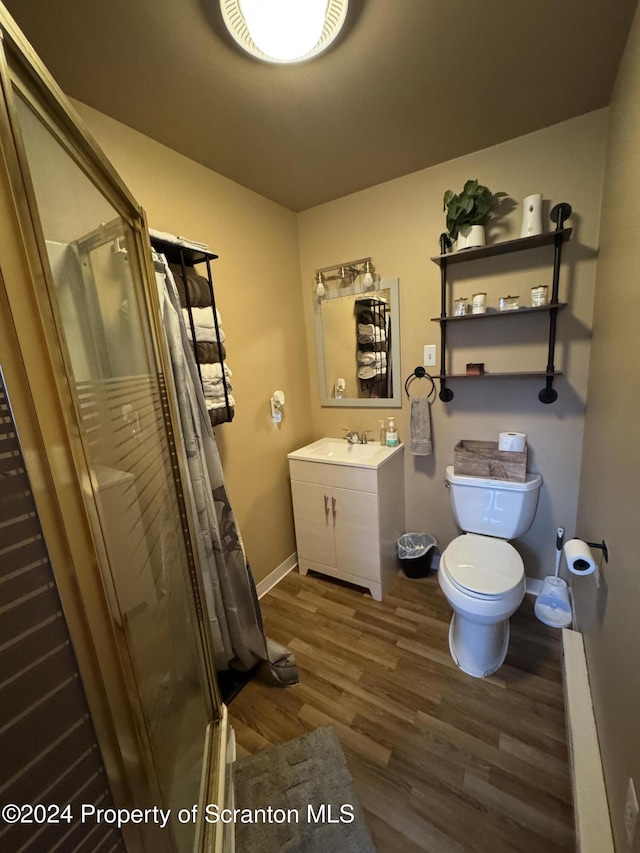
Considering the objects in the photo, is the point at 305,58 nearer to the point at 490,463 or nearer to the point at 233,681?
the point at 490,463

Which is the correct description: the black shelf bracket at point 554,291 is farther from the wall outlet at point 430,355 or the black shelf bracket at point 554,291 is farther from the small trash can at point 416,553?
the small trash can at point 416,553

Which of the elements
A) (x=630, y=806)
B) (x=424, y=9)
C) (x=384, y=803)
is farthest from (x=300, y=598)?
(x=424, y=9)

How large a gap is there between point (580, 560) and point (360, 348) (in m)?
1.61

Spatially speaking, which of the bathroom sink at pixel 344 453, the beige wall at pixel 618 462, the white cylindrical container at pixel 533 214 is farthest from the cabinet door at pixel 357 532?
the white cylindrical container at pixel 533 214

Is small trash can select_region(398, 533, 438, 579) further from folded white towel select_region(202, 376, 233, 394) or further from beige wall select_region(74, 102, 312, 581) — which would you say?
folded white towel select_region(202, 376, 233, 394)

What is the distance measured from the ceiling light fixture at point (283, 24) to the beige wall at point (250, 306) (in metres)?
0.66

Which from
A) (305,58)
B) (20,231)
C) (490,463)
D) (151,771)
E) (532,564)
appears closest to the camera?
(20,231)

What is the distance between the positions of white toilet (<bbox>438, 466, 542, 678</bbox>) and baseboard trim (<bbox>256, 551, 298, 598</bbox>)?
3.65ft

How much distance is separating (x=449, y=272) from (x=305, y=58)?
3.84ft

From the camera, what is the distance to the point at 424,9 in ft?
3.22

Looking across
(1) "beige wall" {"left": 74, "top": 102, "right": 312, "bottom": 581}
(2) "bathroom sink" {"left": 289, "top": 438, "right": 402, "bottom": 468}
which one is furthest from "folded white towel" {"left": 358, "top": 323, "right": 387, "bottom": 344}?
(2) "bathroom sink" {"left": 289, "top": 438, "right": 402, "bottom": 468}

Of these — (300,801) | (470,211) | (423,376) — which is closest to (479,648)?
(300,801)

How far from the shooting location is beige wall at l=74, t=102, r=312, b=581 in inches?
57.9

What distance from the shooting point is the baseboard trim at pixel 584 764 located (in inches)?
35.2
